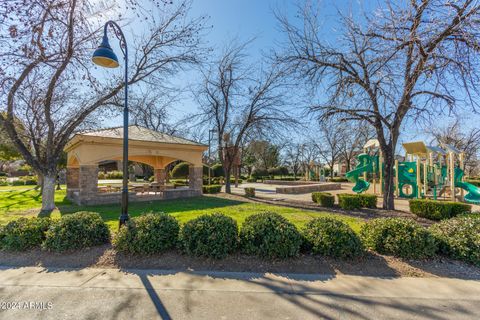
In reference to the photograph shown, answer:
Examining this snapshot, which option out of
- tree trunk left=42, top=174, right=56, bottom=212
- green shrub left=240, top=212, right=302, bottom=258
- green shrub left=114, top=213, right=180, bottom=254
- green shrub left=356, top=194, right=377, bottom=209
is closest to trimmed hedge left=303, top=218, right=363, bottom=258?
green shrub left=240, top=212, right=302, bottom=258

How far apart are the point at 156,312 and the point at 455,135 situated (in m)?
39.7

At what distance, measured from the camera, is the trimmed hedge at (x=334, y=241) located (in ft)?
13.4

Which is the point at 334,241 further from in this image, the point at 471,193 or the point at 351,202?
the point at 471,193

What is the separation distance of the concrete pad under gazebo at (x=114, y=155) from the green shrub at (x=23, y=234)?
21.4ft

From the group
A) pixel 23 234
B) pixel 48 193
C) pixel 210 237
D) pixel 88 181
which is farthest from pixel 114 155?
pixel 210 237

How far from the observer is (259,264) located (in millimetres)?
4000

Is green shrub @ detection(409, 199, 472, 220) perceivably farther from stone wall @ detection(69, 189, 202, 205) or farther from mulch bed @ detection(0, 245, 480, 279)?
stone wall @ detection(69, 189, 202, 205)

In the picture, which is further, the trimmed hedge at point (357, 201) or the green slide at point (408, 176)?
the green slide at point (408, 176)

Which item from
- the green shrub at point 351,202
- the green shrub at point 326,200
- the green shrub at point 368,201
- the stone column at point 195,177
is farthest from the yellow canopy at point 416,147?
the stone column at point 195,177

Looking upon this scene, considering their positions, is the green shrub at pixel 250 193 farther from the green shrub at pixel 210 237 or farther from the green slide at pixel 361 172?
the green shrub at pixel 210 237

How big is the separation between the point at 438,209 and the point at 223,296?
864 centimetres

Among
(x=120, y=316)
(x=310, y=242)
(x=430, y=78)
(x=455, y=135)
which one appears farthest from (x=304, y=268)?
(x=455, y=135)

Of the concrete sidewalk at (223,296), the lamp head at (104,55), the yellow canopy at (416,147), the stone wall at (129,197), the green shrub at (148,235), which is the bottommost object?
the concrete sidewalk at (223,296)

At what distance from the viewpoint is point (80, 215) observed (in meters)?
4.82
